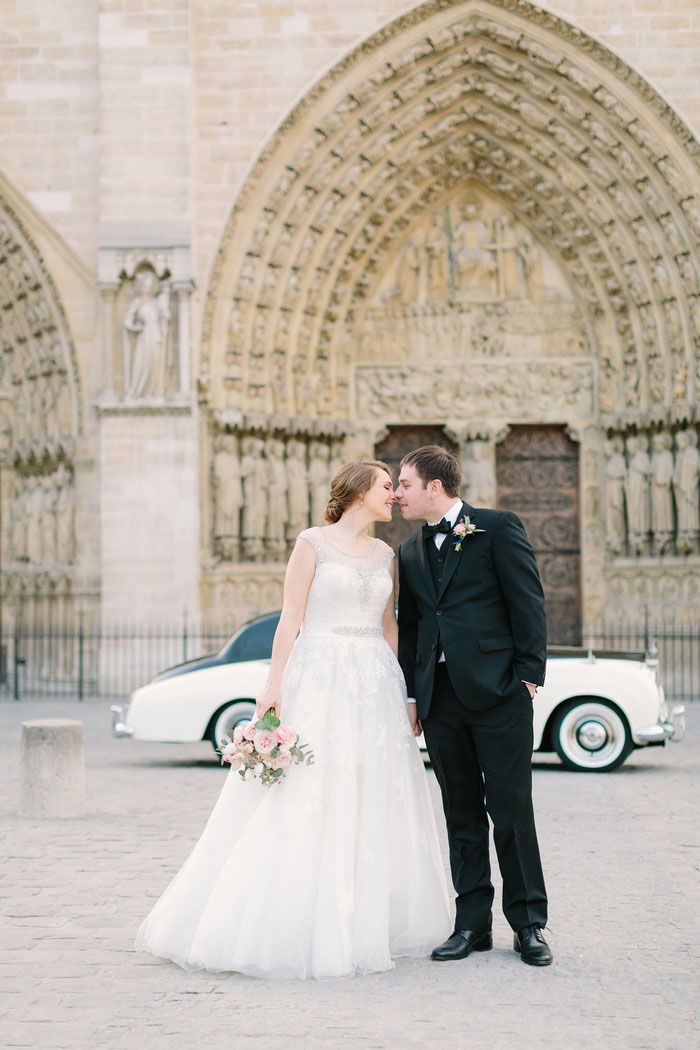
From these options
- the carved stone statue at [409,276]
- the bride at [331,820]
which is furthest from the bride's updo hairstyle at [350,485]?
the carved stone statue at [409,276]

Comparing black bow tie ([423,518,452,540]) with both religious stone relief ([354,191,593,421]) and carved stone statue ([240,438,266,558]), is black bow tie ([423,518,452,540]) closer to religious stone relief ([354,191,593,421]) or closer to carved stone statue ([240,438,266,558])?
carved stone statue ([240,438,266,558])

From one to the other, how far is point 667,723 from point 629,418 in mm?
9566

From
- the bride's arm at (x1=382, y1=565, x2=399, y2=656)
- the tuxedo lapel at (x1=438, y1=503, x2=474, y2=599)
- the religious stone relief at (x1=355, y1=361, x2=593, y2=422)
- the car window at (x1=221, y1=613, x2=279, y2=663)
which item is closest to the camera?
the tuxedo lapel at (x1=438, y1=503, x2=474, y2=599)

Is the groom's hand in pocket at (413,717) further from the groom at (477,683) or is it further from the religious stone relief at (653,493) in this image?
the religious stone relief at (653,493)

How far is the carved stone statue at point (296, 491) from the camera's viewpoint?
18.8m

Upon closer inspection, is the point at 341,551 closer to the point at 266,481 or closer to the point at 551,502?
the point at 266,481

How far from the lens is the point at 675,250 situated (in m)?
18.0

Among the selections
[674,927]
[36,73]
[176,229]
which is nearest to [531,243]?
[176,229]

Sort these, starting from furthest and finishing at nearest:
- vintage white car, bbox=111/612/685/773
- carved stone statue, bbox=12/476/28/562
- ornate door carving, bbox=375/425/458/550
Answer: ornate door carving, bbox=375/425/458/550, carved stone statue, bbox=12/476/28/562, vintage white car, bbox=111/612/685/773

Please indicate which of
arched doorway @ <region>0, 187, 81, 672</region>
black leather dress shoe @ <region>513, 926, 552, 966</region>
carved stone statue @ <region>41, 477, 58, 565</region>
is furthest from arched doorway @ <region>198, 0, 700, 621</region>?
black leather dress shoe @ <region>513, 926, 552, 966</region>

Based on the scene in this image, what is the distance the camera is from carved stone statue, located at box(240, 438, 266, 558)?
18.2 metres

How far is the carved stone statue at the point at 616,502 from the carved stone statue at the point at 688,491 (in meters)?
0.95

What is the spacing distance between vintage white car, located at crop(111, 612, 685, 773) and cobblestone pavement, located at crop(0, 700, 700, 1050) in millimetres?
2016

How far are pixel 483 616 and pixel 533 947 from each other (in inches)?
44.9
